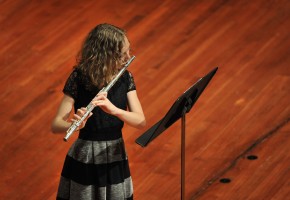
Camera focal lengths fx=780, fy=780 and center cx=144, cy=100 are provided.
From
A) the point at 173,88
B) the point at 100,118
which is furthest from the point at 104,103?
the point at 173,88

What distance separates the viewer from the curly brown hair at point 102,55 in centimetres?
170

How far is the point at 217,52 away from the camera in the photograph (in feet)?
9.41

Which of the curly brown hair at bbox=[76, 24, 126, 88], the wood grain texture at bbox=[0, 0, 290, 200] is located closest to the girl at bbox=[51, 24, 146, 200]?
the curly brown hair at bbox=[76, 24, 126, 88]

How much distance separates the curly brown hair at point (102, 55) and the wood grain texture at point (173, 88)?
25.0 inches

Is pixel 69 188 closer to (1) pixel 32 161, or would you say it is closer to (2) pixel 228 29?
(1) pixel 32 161

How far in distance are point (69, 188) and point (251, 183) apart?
64 centimetres

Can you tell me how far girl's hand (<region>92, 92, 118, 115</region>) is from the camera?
64.0 inches

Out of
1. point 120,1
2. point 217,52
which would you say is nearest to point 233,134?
point 217,52

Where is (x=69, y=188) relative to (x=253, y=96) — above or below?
above

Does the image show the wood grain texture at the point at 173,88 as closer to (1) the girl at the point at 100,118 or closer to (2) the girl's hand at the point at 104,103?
(1) the girl at the point at 100,118

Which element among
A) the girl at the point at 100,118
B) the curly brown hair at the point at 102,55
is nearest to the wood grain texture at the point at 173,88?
the girl at the point at 100,118

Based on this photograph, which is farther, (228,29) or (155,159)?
(228,29)

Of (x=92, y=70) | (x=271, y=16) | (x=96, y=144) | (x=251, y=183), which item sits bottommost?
(x=251, y=183)

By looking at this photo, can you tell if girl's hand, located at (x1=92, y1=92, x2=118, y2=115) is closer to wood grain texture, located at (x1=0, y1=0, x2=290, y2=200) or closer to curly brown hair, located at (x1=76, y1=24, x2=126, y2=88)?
curly brown hair, located at (x1=76, y1=24, x2=126, y2=88)
